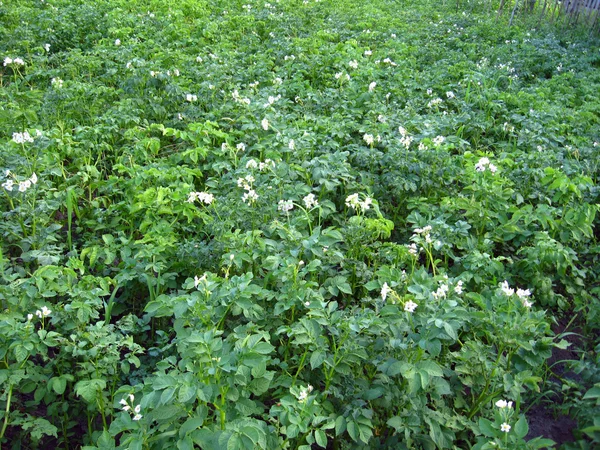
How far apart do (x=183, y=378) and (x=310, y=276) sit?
4.04ft

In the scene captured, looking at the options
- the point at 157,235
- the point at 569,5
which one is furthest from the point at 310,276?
the point at 569,5

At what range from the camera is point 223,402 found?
7.11 feet

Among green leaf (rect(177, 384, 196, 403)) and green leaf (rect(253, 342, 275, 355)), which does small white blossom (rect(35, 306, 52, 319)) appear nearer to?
green leaf (rect(177, 384, 196, 403))

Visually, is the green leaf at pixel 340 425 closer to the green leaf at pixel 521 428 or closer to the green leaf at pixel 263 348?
the green leaf at pixel 263 348

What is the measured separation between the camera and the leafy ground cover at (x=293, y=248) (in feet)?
7.68

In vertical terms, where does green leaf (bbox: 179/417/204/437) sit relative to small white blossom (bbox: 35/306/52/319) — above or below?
below

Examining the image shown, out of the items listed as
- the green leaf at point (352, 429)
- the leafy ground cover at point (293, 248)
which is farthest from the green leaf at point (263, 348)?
the green leaf at point (352, 429)

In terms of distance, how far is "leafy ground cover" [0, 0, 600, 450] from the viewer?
234cm

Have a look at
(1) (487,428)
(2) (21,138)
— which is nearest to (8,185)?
(2) (21,138)

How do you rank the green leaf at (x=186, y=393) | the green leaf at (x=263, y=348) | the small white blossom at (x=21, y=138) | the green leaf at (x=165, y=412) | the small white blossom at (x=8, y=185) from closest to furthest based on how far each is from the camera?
the green leaf at (x=186, y=393), the green leaf at (x=165, y=412), the green leaf at (x=263, y=348), the small white blossom at (x=8, y=185), the small white blossom at (x=21, y=138)

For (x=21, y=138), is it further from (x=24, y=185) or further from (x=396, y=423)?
(x=396, y=423)

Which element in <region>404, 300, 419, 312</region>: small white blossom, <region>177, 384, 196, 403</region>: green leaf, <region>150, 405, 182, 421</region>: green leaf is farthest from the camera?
<region>404, 300, 419, 312</region>: small white blossom

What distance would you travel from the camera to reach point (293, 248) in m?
3.12

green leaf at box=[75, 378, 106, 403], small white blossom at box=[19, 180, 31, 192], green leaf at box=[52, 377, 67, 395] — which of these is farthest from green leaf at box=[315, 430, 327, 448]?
small white blossom at box=[19, 180, 31, 192]
